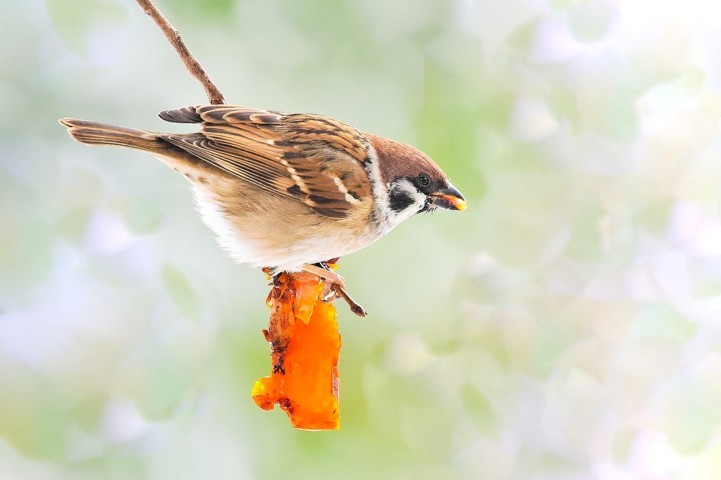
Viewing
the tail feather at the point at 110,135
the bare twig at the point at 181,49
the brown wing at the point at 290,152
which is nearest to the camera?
the bare twig at the point at 181,49

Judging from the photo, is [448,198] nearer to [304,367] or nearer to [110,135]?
[304,367]

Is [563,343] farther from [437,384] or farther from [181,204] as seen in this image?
[181,204]

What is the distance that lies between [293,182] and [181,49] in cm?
28

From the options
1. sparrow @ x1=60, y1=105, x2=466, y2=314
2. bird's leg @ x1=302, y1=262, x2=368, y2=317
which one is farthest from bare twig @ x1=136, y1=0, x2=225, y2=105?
bird's leg @ x1=302, y1=262, x2=368, y2=317

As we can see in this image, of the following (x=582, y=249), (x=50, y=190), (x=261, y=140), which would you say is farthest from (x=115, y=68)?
(x=582, y=249)

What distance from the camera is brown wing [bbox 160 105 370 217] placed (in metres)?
1.06

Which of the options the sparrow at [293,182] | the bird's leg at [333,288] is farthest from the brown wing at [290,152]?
the bird's leg at [333,288]

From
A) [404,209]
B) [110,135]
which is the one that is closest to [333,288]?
[404,209]

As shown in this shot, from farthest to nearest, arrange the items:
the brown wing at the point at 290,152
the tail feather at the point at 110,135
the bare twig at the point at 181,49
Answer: the brown wing at the point at 290,152 < the tail feather at the point at 110,135 < the bare twig at the point at 181,49

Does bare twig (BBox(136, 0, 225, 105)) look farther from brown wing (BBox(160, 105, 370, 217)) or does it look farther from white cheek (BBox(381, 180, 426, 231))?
white cheek (BBox(381, 180, 426, 231))

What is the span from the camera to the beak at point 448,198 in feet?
3.29

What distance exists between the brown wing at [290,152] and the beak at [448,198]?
0.13 meters

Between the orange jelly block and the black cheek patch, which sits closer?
the orange jelly block

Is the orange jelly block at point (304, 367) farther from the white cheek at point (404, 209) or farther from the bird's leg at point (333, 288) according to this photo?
the white cheek at point (404, 209)
